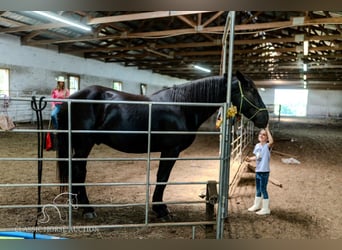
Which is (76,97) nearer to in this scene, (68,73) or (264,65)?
(68,73)

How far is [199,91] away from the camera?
2.73 meters

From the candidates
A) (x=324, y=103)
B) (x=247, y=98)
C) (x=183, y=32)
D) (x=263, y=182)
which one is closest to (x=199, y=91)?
(x=247, y=98)

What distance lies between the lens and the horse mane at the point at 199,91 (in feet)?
8.84

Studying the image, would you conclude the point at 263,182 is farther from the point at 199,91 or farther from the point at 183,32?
the point at 183,32

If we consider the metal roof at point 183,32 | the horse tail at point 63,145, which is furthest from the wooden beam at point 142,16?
the horse tail at point 63,145

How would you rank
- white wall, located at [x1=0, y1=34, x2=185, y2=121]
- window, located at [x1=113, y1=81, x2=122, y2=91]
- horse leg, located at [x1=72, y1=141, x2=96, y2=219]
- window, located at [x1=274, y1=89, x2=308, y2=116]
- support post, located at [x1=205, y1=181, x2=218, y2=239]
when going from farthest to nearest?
window, located at [x1=274, y1=89, x2=308, y2=116] < window, located at [x1=113, y1=81, x2=122, y2=91] < white wall, located at [x1=0, y1=34, x2=185, y2=121] < horse leg, located at [x1=72, y1=141, x2=96, y2=219] < support post, located at [x1=205, y1=181, x2=218, y2=239]

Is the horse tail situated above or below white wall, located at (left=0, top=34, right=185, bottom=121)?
below

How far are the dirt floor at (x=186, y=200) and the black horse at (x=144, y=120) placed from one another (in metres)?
0.33

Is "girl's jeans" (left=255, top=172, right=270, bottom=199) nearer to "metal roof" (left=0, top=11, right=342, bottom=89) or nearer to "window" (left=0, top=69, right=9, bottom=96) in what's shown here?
"metal roof" (left=0, top=11, right=342, bottom=89)

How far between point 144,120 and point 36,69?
8722 millimetres

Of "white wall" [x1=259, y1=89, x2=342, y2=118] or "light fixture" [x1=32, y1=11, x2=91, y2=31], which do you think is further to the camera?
"white wall" [x1=259, y1=89, x2=342, y2=118]

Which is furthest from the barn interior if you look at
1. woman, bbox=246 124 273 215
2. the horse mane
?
the horse mane

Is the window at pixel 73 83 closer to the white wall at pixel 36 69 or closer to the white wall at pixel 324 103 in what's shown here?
the white wall at pixel 36 69

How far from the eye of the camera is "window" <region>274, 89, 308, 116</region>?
23156 millimetres
